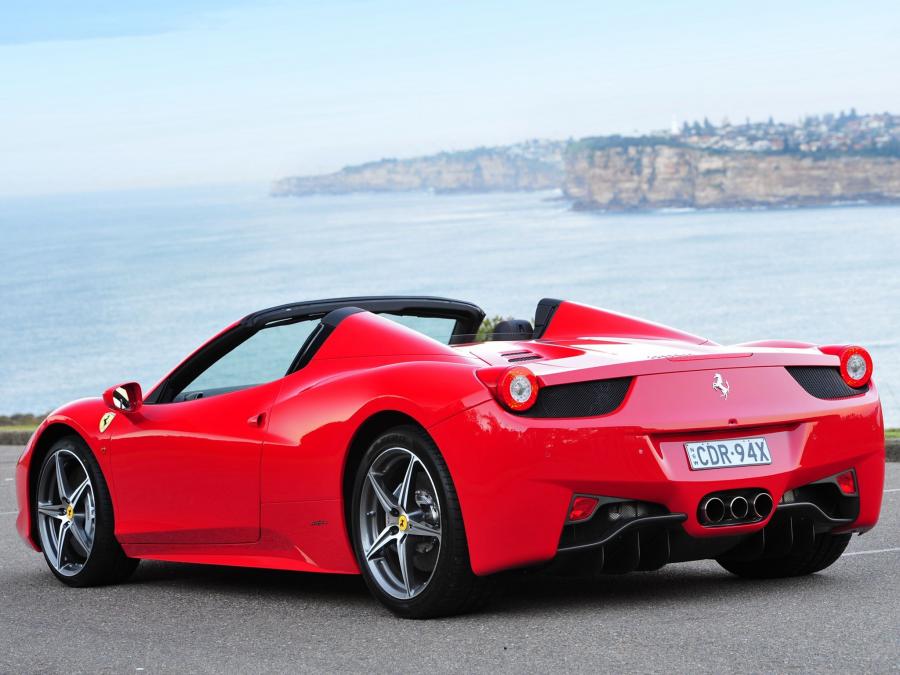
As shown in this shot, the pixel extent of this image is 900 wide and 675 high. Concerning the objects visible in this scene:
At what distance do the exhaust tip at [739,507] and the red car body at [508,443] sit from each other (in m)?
0.04

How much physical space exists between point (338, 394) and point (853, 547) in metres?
2.99

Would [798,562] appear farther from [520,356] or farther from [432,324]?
[432,324]

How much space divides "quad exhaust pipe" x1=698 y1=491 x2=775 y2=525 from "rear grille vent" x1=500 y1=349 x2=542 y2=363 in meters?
0.89

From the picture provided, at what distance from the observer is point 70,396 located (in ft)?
274

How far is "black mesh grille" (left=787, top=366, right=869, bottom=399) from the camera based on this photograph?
5395 millimetres

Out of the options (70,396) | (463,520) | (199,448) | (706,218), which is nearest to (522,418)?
(463,520)

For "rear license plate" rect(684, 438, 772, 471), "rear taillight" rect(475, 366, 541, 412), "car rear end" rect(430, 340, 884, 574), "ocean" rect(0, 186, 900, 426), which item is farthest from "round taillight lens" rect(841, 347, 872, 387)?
"ocean" rect(0, 186, 900, 426)

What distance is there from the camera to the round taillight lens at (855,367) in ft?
18.1

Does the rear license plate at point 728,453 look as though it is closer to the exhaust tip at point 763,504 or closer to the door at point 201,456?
the exhaust tip at point 763,504

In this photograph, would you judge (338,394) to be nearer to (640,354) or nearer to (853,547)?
(640,354)

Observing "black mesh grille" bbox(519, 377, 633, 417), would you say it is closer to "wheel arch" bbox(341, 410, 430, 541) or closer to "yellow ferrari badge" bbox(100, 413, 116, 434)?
"wheel arch" bbox(341, 410, 430, 541)

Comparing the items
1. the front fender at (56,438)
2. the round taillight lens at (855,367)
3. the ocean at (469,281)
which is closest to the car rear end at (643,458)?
the round taillight lens at (855,367)

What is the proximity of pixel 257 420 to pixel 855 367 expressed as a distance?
8.06ft

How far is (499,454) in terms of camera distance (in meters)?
4.80
